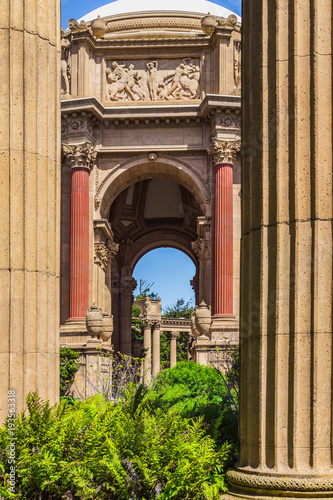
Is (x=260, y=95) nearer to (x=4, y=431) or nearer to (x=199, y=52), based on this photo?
(x=4, y=431)

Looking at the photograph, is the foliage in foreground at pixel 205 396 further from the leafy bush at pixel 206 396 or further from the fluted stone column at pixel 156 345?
the fluted stone column at pixel 156 345

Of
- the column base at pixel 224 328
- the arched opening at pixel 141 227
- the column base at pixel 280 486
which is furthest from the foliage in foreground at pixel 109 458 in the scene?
the arched opening at pixel 141 227

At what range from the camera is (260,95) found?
7.14 metres

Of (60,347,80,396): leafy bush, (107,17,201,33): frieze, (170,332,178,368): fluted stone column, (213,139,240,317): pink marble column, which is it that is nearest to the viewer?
(60,347,80,396): leafy bush

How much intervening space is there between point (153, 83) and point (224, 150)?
4969 mm

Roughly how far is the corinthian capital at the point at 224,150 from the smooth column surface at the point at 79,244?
593cm

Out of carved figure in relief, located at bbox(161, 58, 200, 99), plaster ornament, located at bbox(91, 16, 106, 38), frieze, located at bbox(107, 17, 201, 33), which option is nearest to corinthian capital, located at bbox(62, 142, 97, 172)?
carved figure in relief, located at bbox(161, 58, 200, 99)

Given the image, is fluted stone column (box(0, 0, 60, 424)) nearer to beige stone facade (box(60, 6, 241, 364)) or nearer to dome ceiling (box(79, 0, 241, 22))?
beige stone facade (box(60, 6, 241, 364))

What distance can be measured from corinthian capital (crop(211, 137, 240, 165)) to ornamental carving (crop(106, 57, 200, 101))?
312 cm

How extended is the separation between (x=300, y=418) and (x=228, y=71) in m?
29.3

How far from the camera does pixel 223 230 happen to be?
109ft

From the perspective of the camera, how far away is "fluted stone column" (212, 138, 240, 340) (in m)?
32.0

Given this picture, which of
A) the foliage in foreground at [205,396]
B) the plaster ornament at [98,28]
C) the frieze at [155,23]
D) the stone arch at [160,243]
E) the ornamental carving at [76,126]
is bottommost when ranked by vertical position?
the foliage in foreground at [205,396]

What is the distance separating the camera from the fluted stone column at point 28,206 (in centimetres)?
762
